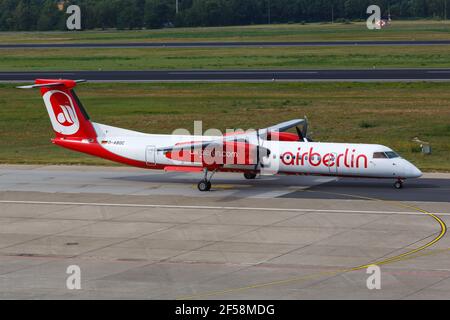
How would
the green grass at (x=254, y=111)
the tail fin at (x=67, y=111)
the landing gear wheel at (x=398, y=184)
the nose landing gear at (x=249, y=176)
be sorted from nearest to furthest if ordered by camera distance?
1. the landing gear wheel at (x=398, y=184)
2. the tail fin at (x=67, y=111)
3. the nose landing gear at (x=249, y=176)
4. the green grass at (x=254, y=111)

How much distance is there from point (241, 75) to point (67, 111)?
154ft

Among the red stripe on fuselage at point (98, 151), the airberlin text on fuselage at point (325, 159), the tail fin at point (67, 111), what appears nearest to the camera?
the airberlin text on fuselage at point (325, 159)

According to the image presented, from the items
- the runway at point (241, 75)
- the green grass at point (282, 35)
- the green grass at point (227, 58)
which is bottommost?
the runway at point (241, 75)

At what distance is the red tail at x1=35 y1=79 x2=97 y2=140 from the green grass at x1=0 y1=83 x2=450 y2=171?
718 centimetres

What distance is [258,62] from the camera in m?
104

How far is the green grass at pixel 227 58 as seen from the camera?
330 feet

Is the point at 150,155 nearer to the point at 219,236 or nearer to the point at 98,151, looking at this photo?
the point at 98,151

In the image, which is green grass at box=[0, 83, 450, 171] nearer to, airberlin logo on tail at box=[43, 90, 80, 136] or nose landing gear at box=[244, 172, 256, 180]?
airberlin logo on tail at box=[43, 90, 80, 136]

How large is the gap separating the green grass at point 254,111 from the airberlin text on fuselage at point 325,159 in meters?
8.55

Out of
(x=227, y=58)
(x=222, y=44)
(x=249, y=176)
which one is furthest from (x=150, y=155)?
(x=222, y=44)

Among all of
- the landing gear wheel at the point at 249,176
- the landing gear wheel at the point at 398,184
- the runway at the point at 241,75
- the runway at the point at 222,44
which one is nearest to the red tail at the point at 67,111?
the landing gear wheel at the point at 249,176

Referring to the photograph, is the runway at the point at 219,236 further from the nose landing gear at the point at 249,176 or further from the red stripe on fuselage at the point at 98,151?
the red stripe on fuselage at the point at 98,151
